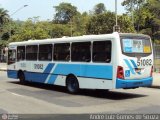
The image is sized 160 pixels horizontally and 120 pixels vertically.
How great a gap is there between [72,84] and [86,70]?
4.54 feet

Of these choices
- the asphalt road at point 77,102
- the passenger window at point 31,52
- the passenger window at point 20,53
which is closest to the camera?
the asphalt road at point 77,102

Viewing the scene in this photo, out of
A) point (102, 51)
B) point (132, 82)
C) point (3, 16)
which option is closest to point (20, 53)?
point (102, 51)

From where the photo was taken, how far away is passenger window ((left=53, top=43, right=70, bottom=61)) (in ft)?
60.4

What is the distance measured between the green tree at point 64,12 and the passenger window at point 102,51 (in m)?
125

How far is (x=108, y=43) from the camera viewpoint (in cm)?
1588

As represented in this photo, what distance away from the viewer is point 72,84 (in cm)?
1802

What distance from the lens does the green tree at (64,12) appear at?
14138cm

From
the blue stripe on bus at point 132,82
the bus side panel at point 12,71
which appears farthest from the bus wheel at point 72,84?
the bus side panel at point 12,71

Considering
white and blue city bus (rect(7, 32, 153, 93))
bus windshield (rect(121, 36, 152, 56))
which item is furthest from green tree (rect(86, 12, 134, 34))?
bus windshield (rect(121, 36, 152, 56))

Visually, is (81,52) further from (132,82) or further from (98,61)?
(132,82)

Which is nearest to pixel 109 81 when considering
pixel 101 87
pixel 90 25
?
pixel 101 87

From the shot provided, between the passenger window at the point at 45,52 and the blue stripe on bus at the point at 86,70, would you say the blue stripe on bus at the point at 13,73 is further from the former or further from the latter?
the blue stripe on bus at the point at 86,70

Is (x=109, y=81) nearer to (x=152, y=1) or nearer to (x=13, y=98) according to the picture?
(x=13, y=98)

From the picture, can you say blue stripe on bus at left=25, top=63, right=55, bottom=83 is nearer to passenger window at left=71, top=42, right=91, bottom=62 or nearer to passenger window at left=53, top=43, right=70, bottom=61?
passenger window at left=53, top=43, right=70, bottom=61
